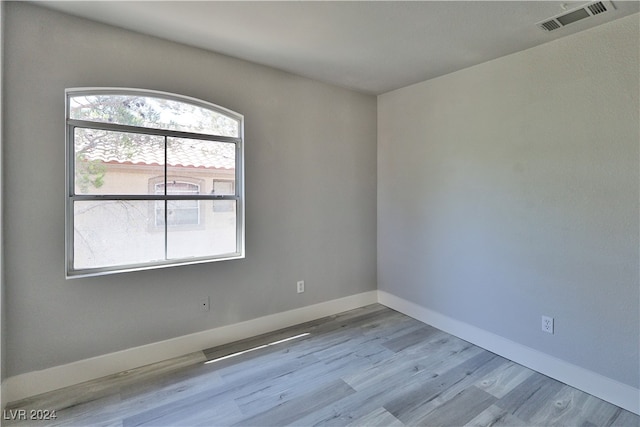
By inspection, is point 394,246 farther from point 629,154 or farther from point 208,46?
point 208,46

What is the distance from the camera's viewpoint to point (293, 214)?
324 centimetres

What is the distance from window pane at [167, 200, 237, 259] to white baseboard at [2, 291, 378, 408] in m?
0.71

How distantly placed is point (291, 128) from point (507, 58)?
2.00 m

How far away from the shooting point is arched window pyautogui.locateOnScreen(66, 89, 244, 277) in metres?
2.27

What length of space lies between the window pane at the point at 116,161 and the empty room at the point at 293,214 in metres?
0.01

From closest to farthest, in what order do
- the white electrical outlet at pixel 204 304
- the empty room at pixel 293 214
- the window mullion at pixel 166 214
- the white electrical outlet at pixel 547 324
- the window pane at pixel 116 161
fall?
the empty room at pixel 293 214
the window pane at pixel 116 161
the white electrical outlet at pixel 547 324
the window mullion at pixel 166 214
the white electrical outlet at pixel 204 304

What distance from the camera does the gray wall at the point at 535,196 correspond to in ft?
6.78

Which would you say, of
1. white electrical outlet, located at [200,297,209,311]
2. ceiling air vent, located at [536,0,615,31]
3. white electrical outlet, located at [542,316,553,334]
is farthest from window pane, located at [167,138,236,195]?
white electrical outlet, located at [542,316,553,334]

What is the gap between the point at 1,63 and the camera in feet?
6.23

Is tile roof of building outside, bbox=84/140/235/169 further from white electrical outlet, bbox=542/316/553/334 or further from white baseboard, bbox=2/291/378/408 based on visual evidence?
white electrical outlet, bbox=542/316/553/334

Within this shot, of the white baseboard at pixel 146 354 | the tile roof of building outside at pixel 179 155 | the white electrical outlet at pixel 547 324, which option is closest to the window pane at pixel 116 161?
the tile roof of building outside at pixel 179 155

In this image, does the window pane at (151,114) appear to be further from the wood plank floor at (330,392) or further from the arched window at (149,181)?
the wood plank floor at (330,392)

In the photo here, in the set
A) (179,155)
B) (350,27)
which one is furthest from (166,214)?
(350,27)

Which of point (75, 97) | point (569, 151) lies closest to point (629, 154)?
point (569, 151)
